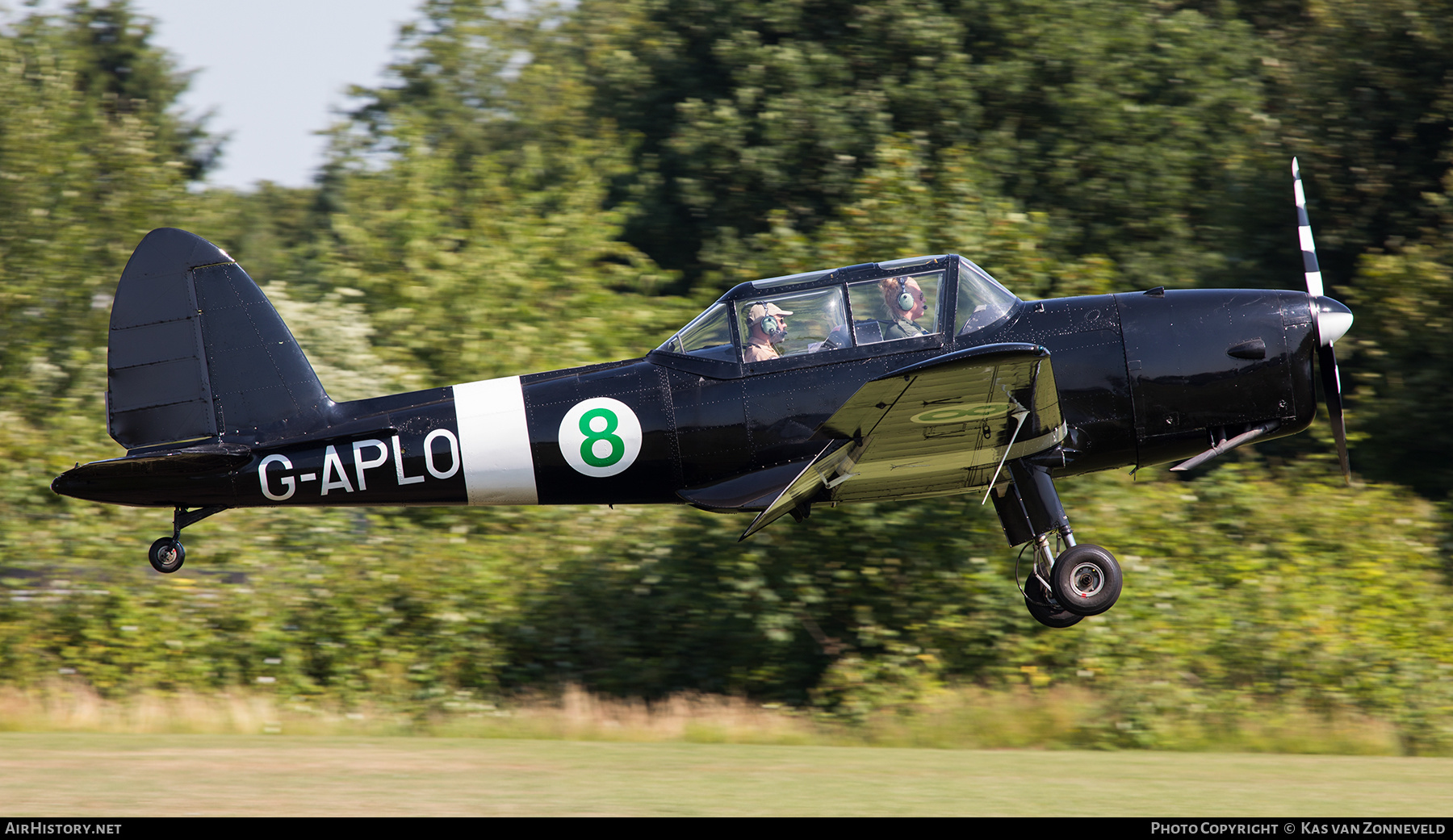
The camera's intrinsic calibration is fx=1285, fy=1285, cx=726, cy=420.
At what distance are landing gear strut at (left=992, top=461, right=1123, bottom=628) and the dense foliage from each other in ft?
14.2

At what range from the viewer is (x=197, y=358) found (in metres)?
8.50

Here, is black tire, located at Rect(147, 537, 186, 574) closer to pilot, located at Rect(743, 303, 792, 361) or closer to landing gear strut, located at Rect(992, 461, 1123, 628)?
pilot, located at Rect(743, 303, 792, 361)

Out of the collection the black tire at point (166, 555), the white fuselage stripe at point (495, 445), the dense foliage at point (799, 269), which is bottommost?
the dense foliage at point (799, 269)

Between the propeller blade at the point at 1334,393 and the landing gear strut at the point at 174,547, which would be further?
the propeller blade at the point at 1334,393

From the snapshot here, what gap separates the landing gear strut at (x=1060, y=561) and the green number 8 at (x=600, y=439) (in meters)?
2.54

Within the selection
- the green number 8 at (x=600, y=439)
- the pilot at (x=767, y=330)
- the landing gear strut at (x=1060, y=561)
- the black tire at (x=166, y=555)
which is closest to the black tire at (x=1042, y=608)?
the landing gear strut at (x=1060, y=561)

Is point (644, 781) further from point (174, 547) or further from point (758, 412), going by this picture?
point (174, 547)

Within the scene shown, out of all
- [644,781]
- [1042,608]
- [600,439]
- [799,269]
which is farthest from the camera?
[799,269]

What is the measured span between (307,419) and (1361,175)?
52.9ft

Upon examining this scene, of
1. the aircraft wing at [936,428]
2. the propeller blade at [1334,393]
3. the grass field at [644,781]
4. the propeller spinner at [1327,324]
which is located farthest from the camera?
the propeller blade at [1334,393]

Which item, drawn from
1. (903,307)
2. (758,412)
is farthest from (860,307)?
(758,412)

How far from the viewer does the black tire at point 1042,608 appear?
8.54m

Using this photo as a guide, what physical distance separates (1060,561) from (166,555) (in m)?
5.65

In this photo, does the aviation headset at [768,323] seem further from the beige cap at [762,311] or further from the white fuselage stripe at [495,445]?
the white fuselage stripe at [495,445]
